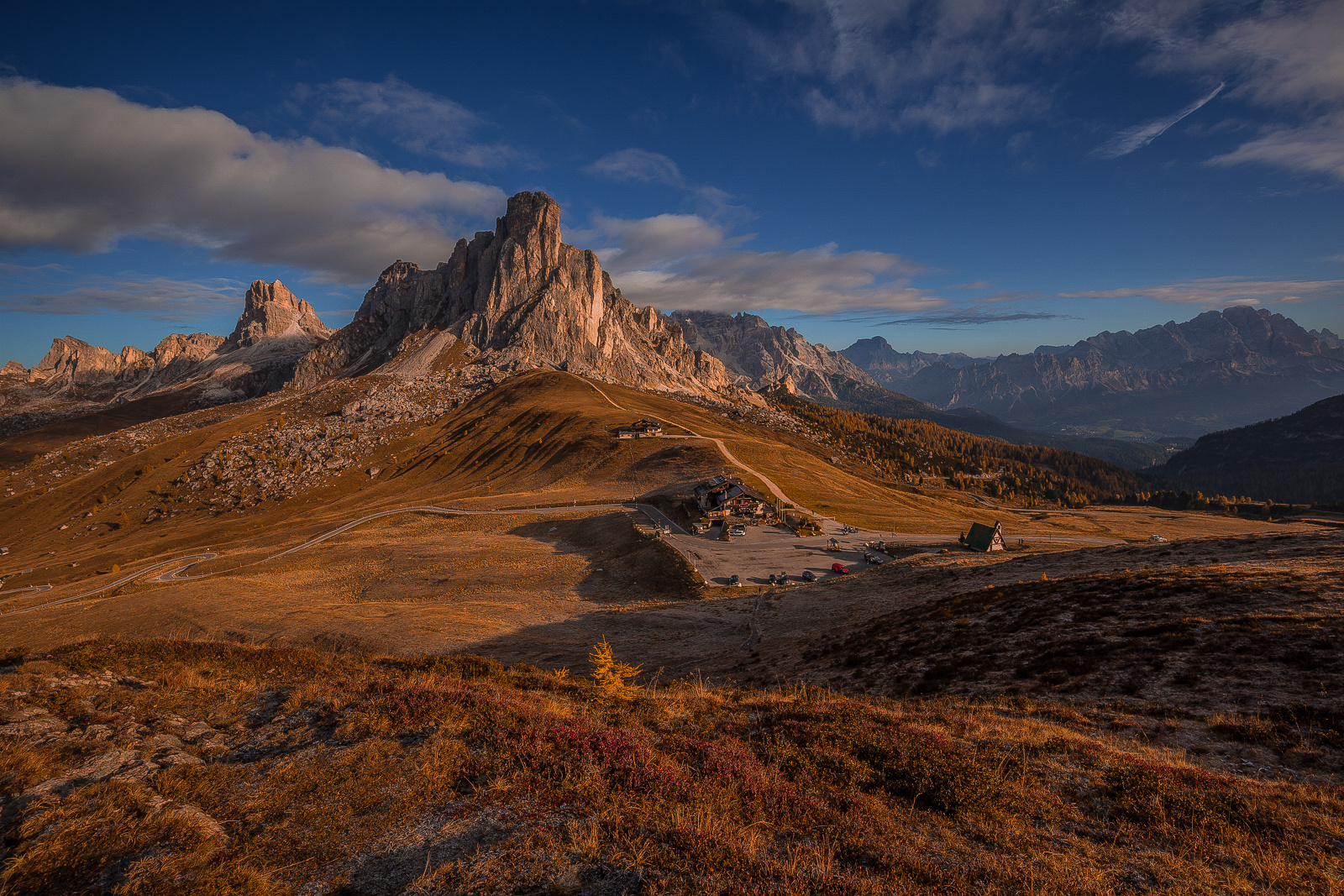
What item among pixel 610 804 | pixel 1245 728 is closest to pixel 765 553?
pixel 1245 728

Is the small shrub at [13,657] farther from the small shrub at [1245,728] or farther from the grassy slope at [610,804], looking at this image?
the small shrub at [1245,728]

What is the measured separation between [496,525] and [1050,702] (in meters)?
72.9

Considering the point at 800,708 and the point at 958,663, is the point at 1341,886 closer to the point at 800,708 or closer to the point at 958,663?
the point at 800,708

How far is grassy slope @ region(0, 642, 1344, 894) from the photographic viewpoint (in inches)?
290

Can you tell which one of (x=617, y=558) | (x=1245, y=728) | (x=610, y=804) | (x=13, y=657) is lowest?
(x=617, y=558)

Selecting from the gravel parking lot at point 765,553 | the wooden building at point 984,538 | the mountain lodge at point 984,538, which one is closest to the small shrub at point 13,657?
the gravel parking lot at point 765,553

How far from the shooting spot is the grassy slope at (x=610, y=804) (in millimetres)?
7371

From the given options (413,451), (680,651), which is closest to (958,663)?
(680,651)

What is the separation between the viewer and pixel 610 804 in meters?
8.86

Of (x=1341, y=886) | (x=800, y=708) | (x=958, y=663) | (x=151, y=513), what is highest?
(x=1341, y=886)

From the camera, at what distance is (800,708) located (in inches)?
597

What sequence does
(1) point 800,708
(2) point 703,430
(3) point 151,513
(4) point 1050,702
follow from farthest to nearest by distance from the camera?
(2) point 703,430 < (3) point 151,513 < (4) point 1050,702 < (1) point 800,708

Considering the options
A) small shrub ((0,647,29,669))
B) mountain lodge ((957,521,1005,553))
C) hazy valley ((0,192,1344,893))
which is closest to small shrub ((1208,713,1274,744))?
hazy valley ((0,192,1344,893))

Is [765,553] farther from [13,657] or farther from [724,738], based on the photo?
[13,657]
